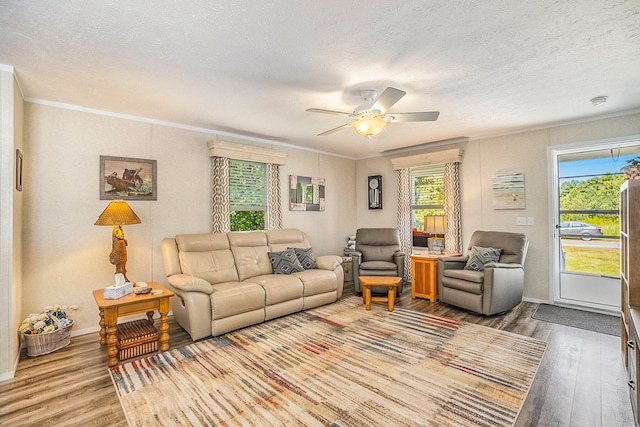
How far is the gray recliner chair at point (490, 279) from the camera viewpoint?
3750mm

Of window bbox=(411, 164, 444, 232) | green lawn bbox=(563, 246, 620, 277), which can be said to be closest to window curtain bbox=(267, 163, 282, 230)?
window bbox=(411, 164, 444, 232)

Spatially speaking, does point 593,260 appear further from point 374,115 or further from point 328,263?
point 374,115

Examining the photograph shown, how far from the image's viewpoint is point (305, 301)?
4.02 metres

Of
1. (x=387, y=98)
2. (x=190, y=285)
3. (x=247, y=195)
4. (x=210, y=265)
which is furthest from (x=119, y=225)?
(x=387, y=98)

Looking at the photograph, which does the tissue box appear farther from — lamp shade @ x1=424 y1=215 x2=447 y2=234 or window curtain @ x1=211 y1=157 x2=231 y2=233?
lamp shade @ x1=424 y1=215 x2=447 y2=234

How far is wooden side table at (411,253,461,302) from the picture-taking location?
4.50 meters

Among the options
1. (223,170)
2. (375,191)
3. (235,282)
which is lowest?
(235,282)

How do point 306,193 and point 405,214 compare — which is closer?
point 306,193

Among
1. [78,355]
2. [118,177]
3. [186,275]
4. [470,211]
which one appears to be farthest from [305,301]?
[470,211]

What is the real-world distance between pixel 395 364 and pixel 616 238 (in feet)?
12.2

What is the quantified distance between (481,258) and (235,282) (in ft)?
11.0

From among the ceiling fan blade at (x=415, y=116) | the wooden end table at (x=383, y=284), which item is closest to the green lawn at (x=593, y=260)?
the wooden end table at (x=383, y=284)

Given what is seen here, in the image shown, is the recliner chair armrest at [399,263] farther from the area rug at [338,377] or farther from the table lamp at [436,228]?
the area rug at [338,377]

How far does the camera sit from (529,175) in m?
4.48
